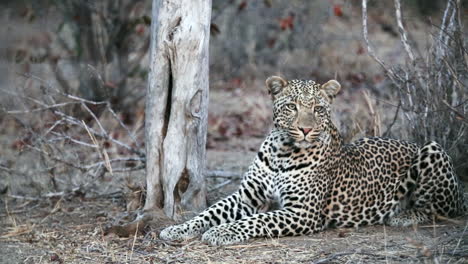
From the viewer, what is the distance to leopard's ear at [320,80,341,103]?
7418mm

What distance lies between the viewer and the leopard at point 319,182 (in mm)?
7227

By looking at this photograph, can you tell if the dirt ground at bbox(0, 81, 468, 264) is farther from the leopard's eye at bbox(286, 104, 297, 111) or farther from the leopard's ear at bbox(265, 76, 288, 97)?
the leopard's ear at bbox(265, 76, 288, 97)

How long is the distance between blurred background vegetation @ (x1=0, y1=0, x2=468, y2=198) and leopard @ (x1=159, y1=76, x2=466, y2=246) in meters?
0.71

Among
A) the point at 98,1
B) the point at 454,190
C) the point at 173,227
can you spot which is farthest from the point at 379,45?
the point at 173,227

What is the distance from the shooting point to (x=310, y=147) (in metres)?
7.48

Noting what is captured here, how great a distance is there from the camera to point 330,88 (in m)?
7.48

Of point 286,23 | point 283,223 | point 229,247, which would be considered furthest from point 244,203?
point 286,23

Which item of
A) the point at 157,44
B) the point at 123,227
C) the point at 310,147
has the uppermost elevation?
the point at 157,44

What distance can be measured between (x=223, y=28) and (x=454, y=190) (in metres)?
10.5

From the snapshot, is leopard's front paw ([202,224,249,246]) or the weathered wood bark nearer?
leopard's front paw ([202,224,249,246])

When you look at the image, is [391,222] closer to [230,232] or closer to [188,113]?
[230,232]

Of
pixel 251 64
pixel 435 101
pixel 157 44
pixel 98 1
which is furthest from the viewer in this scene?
pixel 251 64

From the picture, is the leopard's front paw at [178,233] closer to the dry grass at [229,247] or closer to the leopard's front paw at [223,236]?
the dry grass at [229,247]

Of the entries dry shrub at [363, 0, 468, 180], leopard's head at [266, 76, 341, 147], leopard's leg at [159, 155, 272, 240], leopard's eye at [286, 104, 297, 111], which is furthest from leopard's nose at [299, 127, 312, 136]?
dry shrub at [363, 0, 468, 180]
